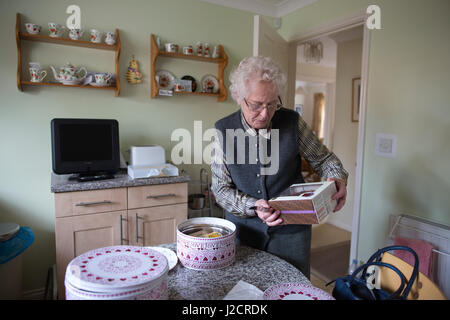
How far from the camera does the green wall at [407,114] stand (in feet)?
5.97

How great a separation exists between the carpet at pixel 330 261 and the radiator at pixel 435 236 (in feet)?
3.04

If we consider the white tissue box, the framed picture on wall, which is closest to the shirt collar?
the white tissue box

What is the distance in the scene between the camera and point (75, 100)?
2.33m

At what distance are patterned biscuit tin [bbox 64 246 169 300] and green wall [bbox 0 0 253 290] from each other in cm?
192

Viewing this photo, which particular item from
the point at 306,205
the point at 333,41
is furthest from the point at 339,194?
the point at 333,41

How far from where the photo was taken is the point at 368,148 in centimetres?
227

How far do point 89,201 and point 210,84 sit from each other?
157 cm

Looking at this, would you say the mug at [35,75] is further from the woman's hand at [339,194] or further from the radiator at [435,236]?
the radiator at [435,236]

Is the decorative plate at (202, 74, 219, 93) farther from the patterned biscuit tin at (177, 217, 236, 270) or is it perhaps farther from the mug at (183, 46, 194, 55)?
the patterned biscuit tin at (177, 217, 236, 270)

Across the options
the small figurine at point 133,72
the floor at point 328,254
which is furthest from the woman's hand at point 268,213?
the small figurine at point 133,72

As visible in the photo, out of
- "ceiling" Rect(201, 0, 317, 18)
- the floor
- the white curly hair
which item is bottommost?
the floor

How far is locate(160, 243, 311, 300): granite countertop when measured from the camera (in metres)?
0.78

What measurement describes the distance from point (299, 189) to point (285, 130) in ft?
1.12
